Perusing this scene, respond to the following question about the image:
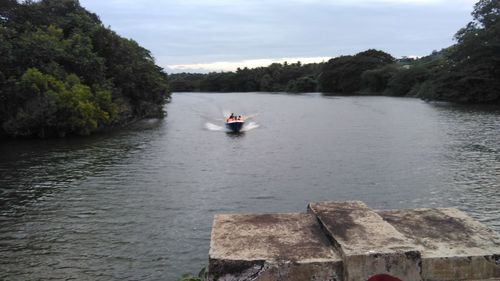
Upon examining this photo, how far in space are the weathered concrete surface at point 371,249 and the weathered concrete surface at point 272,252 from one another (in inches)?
4.4

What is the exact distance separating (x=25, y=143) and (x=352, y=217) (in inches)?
1476

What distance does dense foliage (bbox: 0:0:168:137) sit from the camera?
3741 centimetres

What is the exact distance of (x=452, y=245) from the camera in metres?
3.83

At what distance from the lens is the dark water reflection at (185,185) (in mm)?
14094

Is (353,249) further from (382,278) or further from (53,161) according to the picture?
(53,161)

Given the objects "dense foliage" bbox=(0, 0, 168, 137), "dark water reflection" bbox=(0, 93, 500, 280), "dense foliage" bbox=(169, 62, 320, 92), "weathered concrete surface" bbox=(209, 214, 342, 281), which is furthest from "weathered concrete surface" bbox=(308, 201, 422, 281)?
"dense foliage" bbox=(169, 62, 320, 92)

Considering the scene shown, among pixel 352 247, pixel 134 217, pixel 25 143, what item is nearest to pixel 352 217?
pixel 352 247

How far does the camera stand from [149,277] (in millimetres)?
12398

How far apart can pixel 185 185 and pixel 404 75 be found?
79.6 m

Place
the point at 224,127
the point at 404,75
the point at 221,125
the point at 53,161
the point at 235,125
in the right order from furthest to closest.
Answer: the point at 404,75 → the point at 221,125 → the point at 224,127 → the point at 235,125 → the point at 53,161

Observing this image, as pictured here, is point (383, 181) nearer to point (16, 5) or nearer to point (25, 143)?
point (25, 143)

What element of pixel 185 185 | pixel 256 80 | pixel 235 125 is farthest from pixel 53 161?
pixel 256 80

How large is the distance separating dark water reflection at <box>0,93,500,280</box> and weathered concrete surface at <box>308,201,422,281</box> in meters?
9.50

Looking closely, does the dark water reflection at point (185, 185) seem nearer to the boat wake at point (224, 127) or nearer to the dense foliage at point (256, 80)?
the boat wake at point (224, 127)
